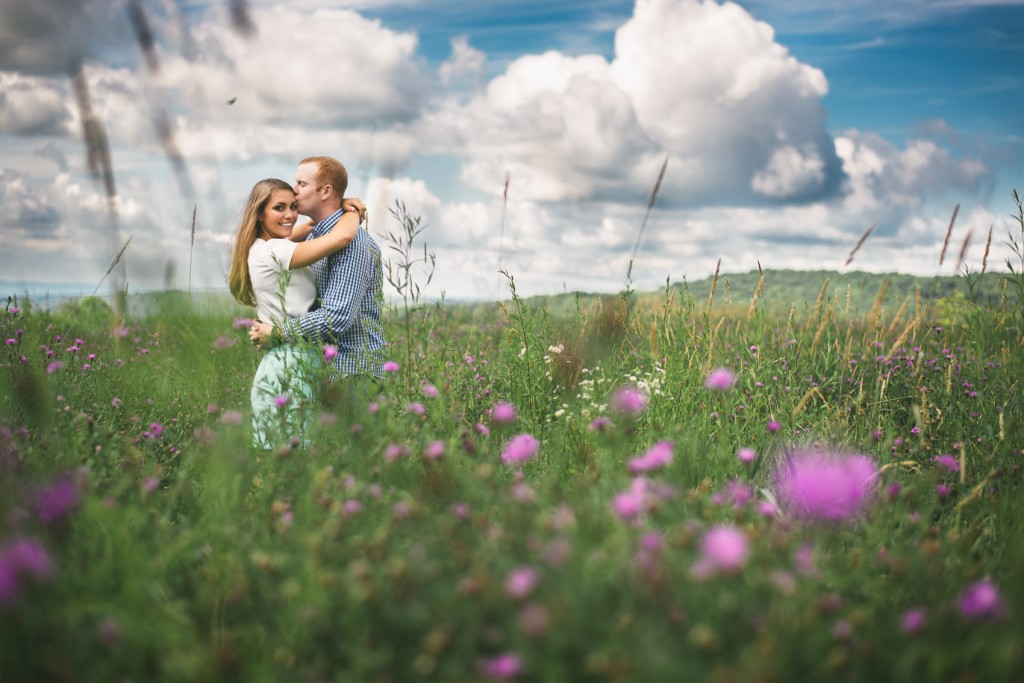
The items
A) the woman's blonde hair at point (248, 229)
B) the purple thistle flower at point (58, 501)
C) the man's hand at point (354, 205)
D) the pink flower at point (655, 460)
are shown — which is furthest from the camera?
the man's hand at point (354, 205)

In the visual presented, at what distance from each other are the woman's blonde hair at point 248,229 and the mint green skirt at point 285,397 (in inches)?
20.9

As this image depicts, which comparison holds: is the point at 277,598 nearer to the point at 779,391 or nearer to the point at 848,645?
the point at 848,645

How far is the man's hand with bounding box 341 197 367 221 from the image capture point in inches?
159

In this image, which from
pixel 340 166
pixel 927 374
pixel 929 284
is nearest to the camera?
pixel 340 166

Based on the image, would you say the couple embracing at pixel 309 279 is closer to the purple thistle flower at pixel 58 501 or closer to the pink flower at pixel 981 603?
the purple thistle flower at pixel 58 501

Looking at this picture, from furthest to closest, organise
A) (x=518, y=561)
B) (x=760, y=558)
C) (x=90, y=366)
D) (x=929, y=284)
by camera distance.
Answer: (x=929, y=284) < (x=90, y=366) < (x=518, y=561) < (x=760, y=558)

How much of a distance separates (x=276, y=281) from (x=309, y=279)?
0.56 ft

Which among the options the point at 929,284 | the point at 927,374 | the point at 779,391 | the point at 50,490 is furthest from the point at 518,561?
the point at 929,284

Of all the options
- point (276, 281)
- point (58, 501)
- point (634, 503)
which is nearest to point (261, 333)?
point (276, 281)

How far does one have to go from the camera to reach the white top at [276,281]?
365cm

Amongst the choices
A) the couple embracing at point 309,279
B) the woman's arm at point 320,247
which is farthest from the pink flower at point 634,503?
the woman's arm at point 320,247


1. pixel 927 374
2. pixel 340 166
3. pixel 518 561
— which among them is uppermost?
pixel 340 166

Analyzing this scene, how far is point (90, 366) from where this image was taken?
4.81 metres

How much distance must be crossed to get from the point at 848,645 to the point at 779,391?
3.36m
